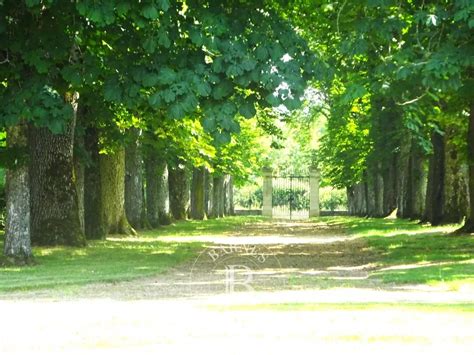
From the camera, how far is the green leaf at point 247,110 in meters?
15.2

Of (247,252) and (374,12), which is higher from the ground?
(374,12)

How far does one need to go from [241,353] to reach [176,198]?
41274mm

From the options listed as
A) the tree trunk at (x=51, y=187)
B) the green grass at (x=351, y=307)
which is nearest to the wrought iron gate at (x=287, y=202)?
the tree trunk at (x=51, y=187)

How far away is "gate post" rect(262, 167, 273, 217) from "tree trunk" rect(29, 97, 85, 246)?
46835 millimetres

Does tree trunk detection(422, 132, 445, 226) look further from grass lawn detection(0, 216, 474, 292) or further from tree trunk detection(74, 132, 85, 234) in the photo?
tree trunk detection(74, 132, 85, 234)

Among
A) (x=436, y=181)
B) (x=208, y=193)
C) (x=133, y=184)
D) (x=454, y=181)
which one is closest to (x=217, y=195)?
(x=208, y=193)

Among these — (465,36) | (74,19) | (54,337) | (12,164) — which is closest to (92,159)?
(12,164)

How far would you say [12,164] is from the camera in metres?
18.4

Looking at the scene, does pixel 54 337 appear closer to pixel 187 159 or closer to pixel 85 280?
pixel 85 280

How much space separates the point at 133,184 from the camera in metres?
35.0

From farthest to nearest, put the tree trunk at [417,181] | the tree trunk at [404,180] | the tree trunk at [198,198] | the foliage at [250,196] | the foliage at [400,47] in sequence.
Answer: the foliage at [250,196], the tree trunk at [198,198], the tree trunk at [404,180], the tree trunk at [417,181], the foliage at [400,47]

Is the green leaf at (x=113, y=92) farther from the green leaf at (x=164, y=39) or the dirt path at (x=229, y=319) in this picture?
the dirt path at (x=229, y=319)

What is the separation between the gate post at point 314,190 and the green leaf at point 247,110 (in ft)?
176

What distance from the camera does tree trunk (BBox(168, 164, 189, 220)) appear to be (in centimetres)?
4791
